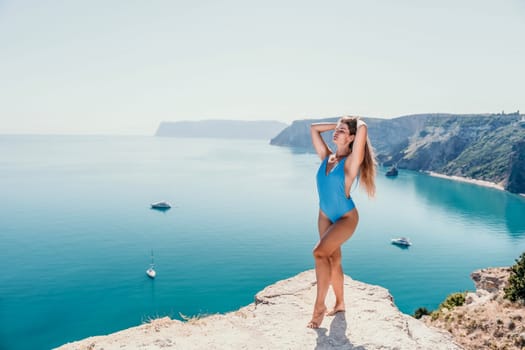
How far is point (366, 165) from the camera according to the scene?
18.5 ft

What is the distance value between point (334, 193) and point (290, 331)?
99.8 inches

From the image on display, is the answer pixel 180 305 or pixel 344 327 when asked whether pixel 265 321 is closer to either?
pixel 344 327

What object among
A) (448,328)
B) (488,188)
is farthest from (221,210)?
(488,188)

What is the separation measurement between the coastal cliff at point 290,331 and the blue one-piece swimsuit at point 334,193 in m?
1.90

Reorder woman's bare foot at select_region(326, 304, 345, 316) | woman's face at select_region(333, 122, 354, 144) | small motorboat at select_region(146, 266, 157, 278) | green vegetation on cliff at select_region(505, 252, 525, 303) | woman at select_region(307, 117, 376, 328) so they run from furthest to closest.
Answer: small motorboat at select_region(146, 266, 157, 278) < green vegetation on cliff at select_region(505, 252, 525, 303) < woman's bare foot at select_region(326, 304, 345, 316) < woman's face at select_region(333, 122, 354, 144) < woman at select_region(307, 117, 376, 328)

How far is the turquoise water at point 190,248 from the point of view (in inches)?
1453

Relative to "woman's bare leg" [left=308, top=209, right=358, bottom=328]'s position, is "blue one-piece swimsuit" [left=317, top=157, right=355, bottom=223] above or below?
above

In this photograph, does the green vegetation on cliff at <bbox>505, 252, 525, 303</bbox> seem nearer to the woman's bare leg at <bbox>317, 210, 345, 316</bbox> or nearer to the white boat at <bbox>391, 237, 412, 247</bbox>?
the woman's bare leg at <bbox>317, 210, 345, 316</bbox>

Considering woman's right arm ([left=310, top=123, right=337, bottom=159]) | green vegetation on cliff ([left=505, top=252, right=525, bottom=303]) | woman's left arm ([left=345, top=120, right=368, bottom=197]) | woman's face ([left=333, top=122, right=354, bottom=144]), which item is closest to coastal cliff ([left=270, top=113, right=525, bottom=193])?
green vegetation on cliff ([left=505, top=252, right=525, bottom=303])

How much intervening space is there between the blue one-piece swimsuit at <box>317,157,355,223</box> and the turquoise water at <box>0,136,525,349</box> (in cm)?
2415

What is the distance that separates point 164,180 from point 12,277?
7001cm

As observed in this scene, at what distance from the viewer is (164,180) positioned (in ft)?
366

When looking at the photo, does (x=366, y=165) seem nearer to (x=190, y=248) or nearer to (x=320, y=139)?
(x=320, y=139)

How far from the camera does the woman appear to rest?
17.6 feet
